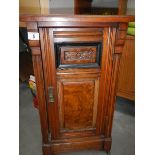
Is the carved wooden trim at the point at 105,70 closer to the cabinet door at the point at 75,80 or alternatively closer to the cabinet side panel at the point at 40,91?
the cabinet door at the point at 75,80

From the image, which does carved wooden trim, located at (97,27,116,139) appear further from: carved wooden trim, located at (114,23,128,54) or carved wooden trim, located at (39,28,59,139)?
carved wooden trim, located at (39,28,59,139)

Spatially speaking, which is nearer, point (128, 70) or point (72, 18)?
point (72, 18)

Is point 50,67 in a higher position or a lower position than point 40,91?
higher

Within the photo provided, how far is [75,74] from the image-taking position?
3.36 ft

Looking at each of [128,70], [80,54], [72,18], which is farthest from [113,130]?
[72,18]

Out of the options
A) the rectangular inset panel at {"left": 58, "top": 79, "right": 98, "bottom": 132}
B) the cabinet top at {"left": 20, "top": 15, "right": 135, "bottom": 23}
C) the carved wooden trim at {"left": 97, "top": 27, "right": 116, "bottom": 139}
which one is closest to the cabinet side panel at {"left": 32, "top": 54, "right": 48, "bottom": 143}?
the rectangular inset panel at {"left": 58, "top": 79, "right": 98, "bottom": 132}

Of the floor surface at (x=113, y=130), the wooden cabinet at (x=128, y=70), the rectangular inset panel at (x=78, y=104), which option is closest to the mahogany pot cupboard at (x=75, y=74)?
the rectangular inset panel at (x=78, y=104)

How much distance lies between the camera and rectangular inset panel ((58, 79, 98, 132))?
3.51ft

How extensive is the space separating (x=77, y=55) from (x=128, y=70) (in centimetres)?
87

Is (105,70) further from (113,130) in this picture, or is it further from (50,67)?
(113,130)

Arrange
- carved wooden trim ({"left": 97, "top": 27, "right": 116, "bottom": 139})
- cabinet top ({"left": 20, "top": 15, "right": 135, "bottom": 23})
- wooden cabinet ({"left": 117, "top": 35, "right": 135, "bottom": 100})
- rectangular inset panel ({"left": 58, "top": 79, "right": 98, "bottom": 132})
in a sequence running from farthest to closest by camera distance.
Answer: wooden cabinet ({"left": 117, "top": 35, "right": 135, "bottom": 100}) → rectangular inset panel ({"left": 58, "top": 79, "right": 98, "bottom": 132}) → carved wooden trim ({"left": 97, "top": 27, "right": 116, "bottom": 139}) → cabinet top ({"left": 20, "top": 15, "right": 135, "bottom": 23})

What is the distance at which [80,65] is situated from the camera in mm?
1007

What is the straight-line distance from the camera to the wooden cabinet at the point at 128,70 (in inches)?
61.6
